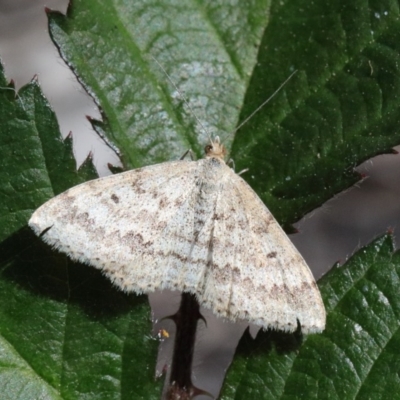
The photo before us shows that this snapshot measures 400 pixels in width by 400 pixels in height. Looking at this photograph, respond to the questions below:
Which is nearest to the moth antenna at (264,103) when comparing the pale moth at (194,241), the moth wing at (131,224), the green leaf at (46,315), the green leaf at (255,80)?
the green leaf at (255,80)

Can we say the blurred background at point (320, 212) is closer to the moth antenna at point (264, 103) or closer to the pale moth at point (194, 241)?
the pale moth at point (194, 241)

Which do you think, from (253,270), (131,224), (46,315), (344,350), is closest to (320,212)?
(253,270)

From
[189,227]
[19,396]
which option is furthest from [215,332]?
[19,396]

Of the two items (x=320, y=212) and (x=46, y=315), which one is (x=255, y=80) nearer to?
(x=46, y=315)

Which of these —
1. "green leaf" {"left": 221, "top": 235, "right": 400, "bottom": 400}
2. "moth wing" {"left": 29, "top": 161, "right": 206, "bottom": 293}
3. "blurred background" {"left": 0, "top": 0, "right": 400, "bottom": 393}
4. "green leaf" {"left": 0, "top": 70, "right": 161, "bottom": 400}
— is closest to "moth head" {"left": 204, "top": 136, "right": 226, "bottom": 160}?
"moth wing" {"left": 29, "top": 161, "right": 206, "bottom": 293}

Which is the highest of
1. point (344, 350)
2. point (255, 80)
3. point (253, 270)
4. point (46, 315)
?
point (255, 80)
